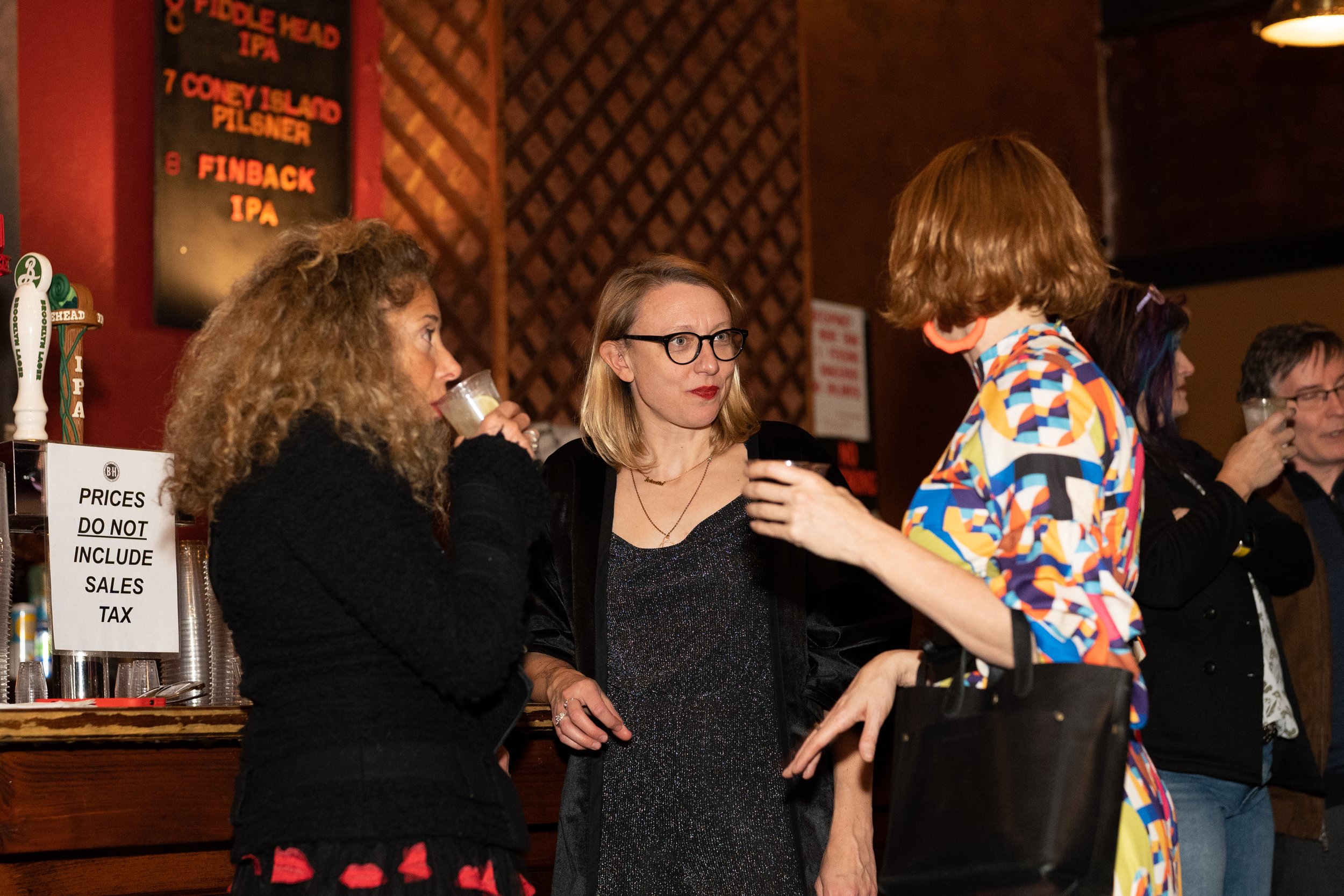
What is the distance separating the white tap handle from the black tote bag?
4.35ft

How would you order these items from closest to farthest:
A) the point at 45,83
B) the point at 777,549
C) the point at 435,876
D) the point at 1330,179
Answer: the point at 435,876, the point at 777,549, the point at 45,83, the point at 1330,179

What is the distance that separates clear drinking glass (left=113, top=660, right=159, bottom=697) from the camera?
5.82 feet

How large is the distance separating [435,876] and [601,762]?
54 centimetres

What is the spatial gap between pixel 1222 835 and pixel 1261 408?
672mm

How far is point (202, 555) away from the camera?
188 cm

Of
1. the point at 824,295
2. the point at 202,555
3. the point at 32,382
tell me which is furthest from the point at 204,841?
the point at 824,295

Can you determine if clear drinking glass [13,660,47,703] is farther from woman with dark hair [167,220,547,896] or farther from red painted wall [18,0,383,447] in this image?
red painted wall [18,0,383,447]

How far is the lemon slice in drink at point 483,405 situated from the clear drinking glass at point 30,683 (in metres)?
0.78

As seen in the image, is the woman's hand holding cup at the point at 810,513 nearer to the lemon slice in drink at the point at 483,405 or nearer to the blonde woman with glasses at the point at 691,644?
the lemon slice in drink at the point at 483,405

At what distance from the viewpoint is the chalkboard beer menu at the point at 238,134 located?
3.25 metres

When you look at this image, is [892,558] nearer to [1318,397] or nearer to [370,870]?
[370,870]

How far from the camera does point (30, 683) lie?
1697 mm

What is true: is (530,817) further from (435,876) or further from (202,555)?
(435,876)

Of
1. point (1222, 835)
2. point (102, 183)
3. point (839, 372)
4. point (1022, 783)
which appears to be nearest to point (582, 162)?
point (839, 372)
